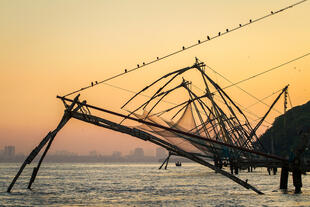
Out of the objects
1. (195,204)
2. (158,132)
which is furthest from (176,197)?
(158,132)

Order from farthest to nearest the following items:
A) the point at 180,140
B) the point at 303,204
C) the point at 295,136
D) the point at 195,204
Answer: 1. the point at 295,136
2. the point at 180,140
3. the point at 195,204
4. the point at 303,204

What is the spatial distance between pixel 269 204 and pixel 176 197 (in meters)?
7.08

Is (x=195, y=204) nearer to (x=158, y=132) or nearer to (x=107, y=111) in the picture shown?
(x=107, y=111)

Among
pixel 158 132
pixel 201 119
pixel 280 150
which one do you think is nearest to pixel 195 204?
pixel 158 132

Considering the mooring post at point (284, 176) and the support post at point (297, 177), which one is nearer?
the support post at point (297, 177)

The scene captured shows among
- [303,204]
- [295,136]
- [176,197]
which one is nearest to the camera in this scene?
[303,204]

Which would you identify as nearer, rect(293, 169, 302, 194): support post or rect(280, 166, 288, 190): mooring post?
rect(293, 169, 302, 194): support post

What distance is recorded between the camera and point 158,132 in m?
52.7

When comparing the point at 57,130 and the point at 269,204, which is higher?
the point at 57,130

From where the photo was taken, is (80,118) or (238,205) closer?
(238,205)

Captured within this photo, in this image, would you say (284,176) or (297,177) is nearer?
(297,177)

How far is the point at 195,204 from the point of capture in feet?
84.3

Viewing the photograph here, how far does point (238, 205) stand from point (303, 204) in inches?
126

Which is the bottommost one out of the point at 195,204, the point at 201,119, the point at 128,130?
the point at 195,204
